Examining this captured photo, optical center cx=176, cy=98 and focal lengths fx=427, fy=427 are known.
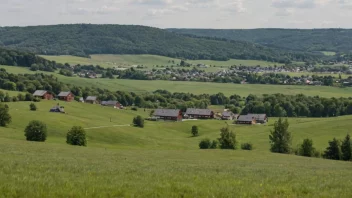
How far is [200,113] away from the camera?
545 feet

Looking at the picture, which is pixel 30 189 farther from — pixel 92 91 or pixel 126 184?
pixel 92 91

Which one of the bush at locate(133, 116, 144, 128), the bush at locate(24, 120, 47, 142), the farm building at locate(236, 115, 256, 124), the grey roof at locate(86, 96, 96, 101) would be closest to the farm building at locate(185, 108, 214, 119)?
the farm building at locate(236, 115, 256, 124)

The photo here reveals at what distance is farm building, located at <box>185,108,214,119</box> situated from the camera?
541 ft

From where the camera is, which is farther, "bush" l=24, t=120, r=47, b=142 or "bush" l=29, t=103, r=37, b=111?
"bush" l=29, t=103, r=37, b=111

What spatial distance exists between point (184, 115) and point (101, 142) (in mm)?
81395

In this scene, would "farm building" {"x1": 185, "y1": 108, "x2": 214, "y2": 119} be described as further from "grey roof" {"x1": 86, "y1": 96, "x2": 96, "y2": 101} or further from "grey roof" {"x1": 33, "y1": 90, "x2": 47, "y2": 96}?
"grey roof" {"x1": 33, "y1": 90, "x2": 47, "y2": 96}

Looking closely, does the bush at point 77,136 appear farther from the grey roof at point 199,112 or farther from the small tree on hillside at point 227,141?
the grey roof at point 199,112

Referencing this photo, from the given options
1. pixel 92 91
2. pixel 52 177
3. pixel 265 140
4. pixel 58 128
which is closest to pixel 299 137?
pixel 265 140

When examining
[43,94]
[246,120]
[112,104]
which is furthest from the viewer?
[112,104]

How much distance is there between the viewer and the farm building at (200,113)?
541 feet

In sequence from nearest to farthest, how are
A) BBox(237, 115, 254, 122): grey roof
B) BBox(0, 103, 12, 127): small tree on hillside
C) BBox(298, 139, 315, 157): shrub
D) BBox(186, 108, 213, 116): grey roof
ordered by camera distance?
1. BBox(298, 139, 315, 157): shrub
2. BBox(0, 103, 12, 127): small tree on hillside
3. BBox(237, 115, 254, 122): grey roof
4. BBox(186, 108, 213, 116): grey roof

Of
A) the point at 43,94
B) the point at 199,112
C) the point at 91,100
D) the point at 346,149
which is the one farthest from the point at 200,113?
the point at 346,149

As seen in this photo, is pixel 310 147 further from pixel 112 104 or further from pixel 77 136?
pixel 112 104

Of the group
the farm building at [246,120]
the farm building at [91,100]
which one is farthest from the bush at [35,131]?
the farm building at [91,100]
